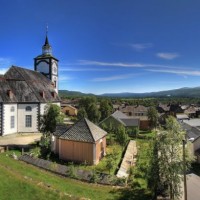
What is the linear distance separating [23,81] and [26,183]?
2557 cm

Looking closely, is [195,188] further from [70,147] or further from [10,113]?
[10,113]

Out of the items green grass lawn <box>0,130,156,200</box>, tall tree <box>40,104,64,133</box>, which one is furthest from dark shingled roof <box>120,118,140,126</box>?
green grass lawn <box>0,130,156,200</box>

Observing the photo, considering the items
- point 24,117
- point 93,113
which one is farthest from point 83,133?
point 93,113

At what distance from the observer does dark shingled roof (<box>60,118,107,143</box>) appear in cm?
2752

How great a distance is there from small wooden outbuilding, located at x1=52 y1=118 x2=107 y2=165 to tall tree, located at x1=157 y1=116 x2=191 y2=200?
38.9 ft

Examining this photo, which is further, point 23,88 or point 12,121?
point 23,88

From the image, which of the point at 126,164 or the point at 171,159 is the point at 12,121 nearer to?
the point at 126,164

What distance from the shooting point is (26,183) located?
16500 mm

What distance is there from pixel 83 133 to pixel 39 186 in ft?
39.4

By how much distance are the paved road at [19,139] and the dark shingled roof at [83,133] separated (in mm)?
6770

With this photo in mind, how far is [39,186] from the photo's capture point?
1645 centimetres

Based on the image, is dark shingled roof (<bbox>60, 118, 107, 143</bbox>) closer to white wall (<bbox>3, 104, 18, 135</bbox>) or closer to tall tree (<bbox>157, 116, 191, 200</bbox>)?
white wall (<bbox>3, 104, 18, 135</bbox>)

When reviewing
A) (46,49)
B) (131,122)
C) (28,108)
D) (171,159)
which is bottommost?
(131,122)

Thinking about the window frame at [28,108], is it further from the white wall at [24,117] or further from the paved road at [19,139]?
the paved road at [19,139]
